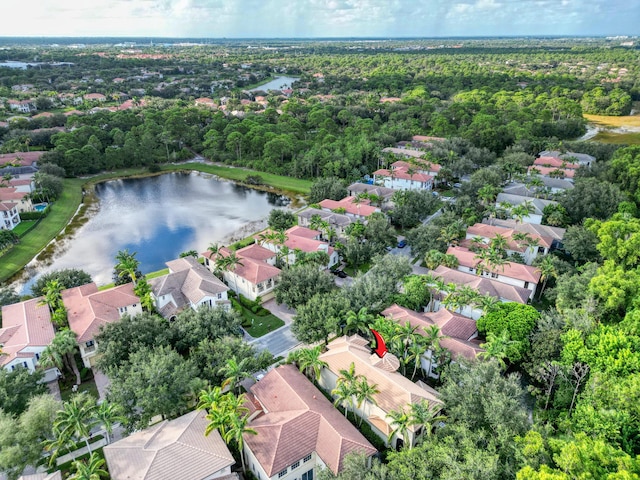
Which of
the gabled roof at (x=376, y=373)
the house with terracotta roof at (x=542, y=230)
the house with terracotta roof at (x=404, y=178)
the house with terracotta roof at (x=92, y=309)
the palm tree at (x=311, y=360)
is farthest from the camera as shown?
the house with terracotta roof at (x=404, y=178)

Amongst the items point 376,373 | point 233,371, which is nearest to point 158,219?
A: point 233,371

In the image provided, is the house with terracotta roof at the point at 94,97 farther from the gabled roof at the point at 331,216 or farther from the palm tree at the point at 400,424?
the palm tree at the point at 400,424

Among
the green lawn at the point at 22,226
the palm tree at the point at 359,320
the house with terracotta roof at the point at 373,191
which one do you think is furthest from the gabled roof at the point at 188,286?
the house with terracotta roof at the point at 373,191

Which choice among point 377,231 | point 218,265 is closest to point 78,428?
point 218,265

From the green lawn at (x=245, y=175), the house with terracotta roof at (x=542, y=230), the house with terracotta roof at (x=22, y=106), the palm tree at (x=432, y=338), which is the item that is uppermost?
the house with terracotta roof at (x=22, y=106)

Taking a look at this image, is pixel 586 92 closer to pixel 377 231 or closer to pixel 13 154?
pixel 377 231

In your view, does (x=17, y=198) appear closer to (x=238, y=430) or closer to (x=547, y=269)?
(x=238, y=430)
